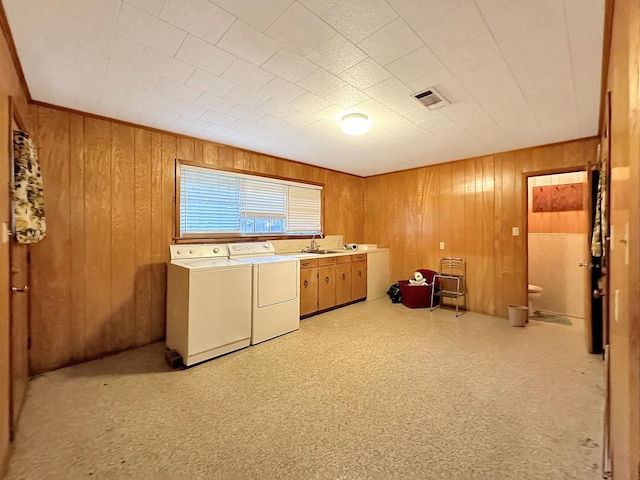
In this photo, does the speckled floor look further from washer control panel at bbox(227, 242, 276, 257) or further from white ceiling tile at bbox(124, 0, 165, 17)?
white ceiling tile at bbox(124, 0, 165, 17)

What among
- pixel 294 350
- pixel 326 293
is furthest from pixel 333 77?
pixel 326 293

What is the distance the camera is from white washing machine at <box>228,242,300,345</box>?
3.18 metres

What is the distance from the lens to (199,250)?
3.43 metres

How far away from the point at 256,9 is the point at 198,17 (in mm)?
337

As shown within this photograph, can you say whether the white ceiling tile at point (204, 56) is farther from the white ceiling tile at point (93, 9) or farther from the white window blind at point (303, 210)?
the white window blind at point (303, 210)

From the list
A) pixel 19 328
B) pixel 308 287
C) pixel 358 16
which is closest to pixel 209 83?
pixel 358 16

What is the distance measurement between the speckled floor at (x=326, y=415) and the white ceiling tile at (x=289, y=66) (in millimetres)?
2414

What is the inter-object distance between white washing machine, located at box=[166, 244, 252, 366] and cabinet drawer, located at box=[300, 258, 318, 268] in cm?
98

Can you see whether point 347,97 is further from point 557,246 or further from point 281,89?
point 557,246

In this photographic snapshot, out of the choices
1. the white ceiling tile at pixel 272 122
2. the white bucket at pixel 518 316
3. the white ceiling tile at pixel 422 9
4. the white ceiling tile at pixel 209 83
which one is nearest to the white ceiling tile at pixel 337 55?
the white ceiling tile at pixel 422 9

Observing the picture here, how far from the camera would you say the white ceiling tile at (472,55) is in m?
1.74

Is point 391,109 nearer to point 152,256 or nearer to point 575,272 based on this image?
point 152,256

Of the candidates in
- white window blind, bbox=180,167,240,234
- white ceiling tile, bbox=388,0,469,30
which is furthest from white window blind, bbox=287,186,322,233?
white ceiling tile, bbox=388,0,469,30

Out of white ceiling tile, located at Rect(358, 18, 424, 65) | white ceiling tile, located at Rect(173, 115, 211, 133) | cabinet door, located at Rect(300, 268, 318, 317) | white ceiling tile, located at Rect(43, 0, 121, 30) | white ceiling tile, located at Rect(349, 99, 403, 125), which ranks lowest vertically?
cabinet door, located at Rect(300, 268, 318, 317)
